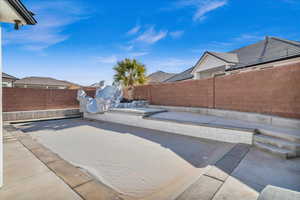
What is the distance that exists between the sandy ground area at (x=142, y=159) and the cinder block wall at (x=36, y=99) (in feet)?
18.0

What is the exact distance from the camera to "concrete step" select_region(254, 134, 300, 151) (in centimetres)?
306

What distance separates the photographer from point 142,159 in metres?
A: 3.24

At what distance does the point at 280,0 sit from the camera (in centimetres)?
616

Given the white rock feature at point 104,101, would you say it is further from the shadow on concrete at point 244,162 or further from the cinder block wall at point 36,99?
the shadow on concrete at point 244,162

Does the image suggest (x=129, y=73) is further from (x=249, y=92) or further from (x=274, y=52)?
(x=274, y=52)

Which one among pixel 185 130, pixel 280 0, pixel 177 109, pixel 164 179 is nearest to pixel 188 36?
pixel 280 0

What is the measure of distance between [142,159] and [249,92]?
4.84 meters

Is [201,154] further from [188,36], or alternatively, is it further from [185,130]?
[188,36]

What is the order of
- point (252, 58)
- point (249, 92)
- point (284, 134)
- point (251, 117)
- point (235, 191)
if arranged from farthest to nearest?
point (252, 58) < point (249, 92) < point (251, 117) < point (284, 134) < point (235, 191)

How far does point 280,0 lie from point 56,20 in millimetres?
9835

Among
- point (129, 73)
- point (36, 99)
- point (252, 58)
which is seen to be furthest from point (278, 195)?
point (129, 73)

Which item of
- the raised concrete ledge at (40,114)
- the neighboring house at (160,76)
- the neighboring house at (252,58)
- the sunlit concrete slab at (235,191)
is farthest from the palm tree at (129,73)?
the neighboring house at (160,76)

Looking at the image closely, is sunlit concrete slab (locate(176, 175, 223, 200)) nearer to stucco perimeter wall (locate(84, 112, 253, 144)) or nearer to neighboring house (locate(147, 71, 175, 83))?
stucco perimeter wall (locate(84, 112, 253, 144))

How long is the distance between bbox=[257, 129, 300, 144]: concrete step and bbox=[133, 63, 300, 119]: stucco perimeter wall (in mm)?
963
